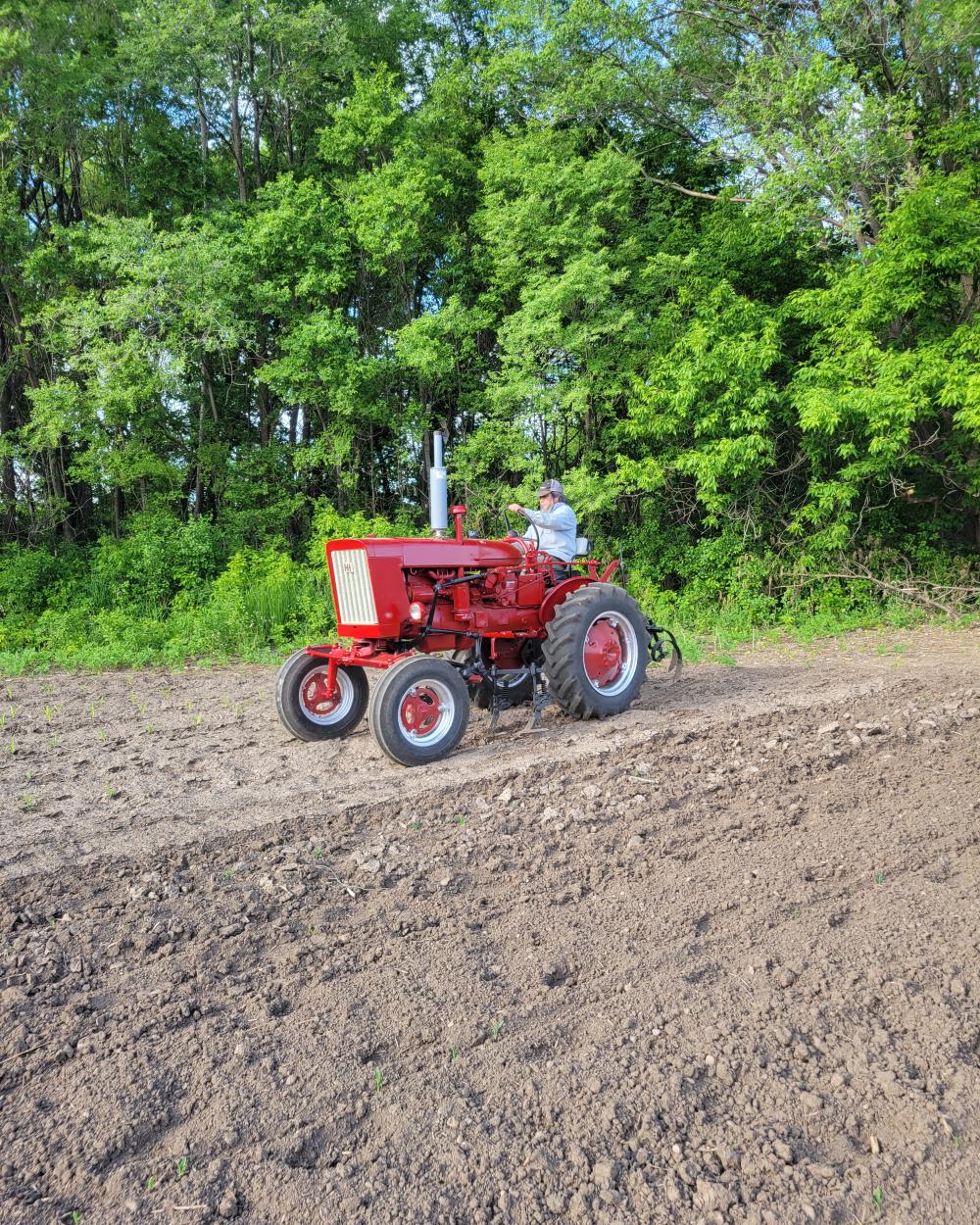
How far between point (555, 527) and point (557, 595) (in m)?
0.49

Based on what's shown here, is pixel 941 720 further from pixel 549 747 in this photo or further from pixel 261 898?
pixel 261 898

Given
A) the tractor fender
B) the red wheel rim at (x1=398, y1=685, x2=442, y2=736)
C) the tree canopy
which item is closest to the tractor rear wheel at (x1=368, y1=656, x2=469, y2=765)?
the red wheel rim at (x1=398, y1=685, x2=442, y2=736)

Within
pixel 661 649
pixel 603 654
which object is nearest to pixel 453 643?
pixel 603 654

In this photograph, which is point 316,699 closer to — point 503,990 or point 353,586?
point 353,586

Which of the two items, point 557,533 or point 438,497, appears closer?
point 438,497

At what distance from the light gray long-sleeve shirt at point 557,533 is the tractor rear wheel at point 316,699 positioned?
1.58 meters

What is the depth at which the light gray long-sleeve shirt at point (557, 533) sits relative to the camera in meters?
5.96

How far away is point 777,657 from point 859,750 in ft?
11.6

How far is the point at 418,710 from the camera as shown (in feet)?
16.1

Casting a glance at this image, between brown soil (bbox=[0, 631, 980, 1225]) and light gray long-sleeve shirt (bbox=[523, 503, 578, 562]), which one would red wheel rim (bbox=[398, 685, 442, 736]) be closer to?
brown soil (bbox=[0, 631, 980, 1225])

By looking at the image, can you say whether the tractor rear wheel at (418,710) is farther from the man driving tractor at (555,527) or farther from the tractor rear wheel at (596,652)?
the man driving tractor at (555,527)

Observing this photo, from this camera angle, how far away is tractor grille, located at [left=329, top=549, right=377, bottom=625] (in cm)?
505

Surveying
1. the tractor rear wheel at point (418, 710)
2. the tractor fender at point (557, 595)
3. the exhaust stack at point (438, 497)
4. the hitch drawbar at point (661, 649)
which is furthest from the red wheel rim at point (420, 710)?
the hitch drawbar at point (661, 649)

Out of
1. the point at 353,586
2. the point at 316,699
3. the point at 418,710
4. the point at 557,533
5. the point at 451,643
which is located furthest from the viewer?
the point at 557,533
